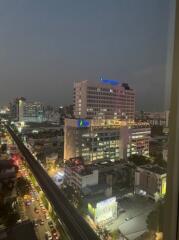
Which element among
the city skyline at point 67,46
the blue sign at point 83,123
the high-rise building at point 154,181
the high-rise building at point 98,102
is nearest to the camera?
the high-rise building at point 154,181

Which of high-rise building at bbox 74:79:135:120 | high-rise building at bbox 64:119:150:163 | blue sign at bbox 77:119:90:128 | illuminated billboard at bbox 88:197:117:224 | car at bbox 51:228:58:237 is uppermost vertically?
high-rise building at bbox 74:79:135:120

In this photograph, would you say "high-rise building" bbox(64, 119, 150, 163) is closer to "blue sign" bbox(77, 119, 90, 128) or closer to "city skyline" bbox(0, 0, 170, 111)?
"blue sign" bbox(77, 119, 90, 128)

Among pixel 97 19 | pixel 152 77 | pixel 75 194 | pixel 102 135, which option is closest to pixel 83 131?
pixel 102 135

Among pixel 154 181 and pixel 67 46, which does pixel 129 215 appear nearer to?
pixel 154 181

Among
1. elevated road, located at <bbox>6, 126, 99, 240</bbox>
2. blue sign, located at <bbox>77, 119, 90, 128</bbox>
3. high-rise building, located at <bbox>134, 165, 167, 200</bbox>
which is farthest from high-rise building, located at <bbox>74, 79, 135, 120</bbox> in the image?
elevated road, located at <bbox>6, 126, 99, 240</bbox>

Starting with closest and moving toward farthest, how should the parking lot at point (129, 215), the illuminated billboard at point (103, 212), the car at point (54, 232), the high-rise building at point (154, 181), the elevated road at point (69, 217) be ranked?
the high-rise building at point (154, 181) → the elevated road at point (69, 217) → the car at point (54, 232) → the parking lot at point (129, 215) → the illuminated billboard at point (103, 212)

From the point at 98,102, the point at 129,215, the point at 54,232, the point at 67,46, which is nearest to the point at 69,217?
the point at 54,232

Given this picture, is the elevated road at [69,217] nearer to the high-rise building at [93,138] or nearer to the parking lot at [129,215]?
the parking lot at [129,215]

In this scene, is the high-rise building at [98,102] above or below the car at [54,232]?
above

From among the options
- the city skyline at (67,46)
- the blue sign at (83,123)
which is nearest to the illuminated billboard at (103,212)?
the city skyline at (67,46)

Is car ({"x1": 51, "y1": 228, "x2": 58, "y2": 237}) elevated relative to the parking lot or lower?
elevated
